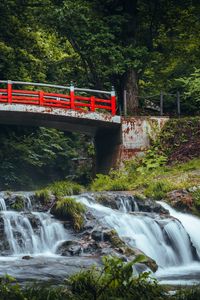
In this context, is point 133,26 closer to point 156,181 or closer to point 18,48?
point 18,48

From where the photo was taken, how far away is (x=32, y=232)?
46.8 ft

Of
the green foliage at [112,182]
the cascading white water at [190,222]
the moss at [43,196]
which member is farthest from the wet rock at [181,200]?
the moss at [43,196]

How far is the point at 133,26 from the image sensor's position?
990 inches

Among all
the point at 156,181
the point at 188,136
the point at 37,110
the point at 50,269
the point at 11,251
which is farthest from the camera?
the point at 188,136

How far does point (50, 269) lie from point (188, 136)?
12.9 metres

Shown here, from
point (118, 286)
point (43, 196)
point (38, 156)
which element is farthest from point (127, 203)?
point (38, 156)

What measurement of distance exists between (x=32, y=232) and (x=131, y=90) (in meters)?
11.7

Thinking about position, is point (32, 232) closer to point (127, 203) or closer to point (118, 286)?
point (127, 203)

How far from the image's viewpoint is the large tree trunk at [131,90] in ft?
79.3

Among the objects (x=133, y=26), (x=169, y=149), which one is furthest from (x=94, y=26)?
(x=169, y=149)

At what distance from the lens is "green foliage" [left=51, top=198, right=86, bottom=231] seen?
14692mm

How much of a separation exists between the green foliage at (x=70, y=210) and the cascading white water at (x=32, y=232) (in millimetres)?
287

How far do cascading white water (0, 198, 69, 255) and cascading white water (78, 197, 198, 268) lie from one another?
53.3 inches

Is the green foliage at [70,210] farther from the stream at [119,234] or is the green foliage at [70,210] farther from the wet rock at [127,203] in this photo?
the wet rock at [127,203]
